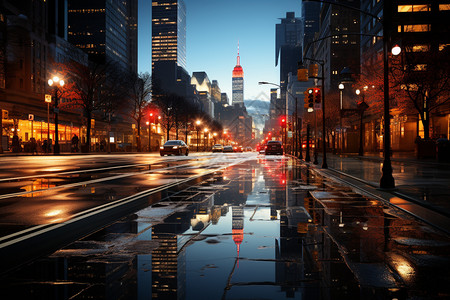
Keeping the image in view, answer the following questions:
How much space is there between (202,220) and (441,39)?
5854 cm

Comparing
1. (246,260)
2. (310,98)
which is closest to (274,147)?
(310,98)

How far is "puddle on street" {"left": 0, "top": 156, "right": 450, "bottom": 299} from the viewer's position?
3492 millimetres

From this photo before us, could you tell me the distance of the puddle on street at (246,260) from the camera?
349 centimetres

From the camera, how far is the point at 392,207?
8.70 metres

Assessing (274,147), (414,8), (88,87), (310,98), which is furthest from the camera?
(414,8)

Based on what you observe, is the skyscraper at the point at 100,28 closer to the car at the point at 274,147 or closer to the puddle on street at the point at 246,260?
the car at the point at 274,147

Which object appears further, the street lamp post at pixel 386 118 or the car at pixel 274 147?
the car at pixel 274 147

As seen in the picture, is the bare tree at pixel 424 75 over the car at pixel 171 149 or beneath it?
over

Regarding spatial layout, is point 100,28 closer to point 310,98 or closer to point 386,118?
point 310,98

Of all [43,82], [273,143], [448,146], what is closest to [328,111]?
[273,143]

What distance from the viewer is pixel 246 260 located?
4.43 metres

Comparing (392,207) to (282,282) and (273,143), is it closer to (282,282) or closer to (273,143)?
(282,282)

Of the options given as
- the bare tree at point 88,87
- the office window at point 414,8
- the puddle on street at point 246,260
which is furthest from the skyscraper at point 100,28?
the puddle on street at point 246,260

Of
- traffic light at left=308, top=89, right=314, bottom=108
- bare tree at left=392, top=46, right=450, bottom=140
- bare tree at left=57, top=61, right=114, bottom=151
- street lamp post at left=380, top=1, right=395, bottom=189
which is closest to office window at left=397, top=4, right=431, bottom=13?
bare tree at left=392, top=46, right=450, bottom=140
